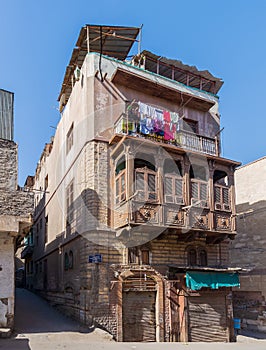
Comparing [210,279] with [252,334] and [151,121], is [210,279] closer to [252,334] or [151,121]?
[252,334]

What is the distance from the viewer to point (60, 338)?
13.8m

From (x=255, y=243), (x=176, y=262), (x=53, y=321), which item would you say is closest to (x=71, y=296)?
(x=53, y=321)

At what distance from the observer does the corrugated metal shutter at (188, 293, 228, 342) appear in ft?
54.7

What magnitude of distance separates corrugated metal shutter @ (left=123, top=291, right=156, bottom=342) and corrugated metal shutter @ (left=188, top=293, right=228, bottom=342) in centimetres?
167

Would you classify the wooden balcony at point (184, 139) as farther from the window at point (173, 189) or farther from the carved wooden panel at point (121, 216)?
the carved wooden panel at point (121, 216)

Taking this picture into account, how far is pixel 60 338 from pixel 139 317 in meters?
3.52

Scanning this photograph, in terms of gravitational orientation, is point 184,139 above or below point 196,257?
above

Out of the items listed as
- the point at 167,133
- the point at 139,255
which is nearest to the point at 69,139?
the point at 167,133

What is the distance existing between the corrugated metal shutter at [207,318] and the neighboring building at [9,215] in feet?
24.1

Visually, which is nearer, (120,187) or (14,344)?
(14,344)

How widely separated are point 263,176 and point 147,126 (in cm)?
990

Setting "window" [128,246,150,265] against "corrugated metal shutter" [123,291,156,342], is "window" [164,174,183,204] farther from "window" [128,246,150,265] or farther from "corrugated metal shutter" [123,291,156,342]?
"corrugated metal shutter" [123,291,156,342]

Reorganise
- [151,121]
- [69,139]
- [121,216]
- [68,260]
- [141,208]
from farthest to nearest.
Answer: [69,139]
[68,260]
[151,121]
[121,216]
[141,208]

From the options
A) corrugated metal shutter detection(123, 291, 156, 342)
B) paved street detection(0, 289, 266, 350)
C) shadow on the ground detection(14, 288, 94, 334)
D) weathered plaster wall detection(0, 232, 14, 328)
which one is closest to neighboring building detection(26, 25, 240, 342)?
corrugated metal shutter detection(123, 291, 156, 342)
